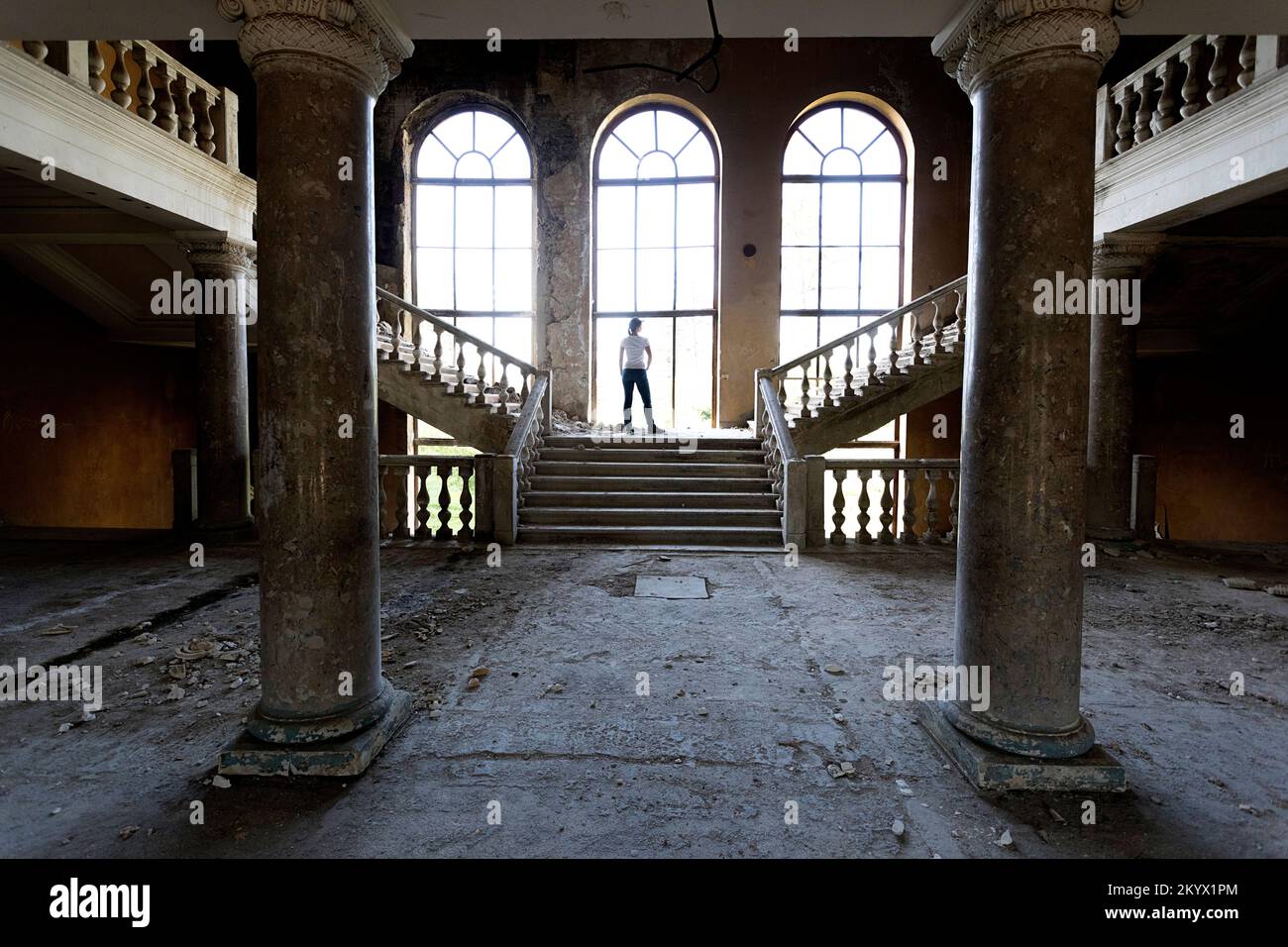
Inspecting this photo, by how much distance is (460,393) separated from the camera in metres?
10.0

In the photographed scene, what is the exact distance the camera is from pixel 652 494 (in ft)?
29.1

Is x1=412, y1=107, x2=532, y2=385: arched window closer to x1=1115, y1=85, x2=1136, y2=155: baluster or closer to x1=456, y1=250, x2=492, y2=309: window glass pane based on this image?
x1=456, y1=250, x2=492, y2=309: window glass pane

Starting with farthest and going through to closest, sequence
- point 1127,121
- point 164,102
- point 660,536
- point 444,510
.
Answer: point 444,510 < point 660,536 < point 1127,121 < point 164,102

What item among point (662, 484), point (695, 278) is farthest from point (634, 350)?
point (695, 278)

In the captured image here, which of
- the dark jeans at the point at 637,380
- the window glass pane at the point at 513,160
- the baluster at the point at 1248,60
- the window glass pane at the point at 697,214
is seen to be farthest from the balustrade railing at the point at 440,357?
the baluster at the point at 1248,60

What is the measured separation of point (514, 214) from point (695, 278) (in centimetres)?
386

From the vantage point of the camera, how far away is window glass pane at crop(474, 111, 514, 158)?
13852 millimetres

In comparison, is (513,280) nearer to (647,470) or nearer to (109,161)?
(647,470)

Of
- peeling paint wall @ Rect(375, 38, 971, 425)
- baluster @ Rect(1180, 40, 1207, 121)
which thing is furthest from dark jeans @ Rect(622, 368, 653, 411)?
baluster @ Rect(1180, 40, 1207, 121)

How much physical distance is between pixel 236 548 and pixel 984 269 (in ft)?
26.9

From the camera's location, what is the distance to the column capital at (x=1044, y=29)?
275 cm

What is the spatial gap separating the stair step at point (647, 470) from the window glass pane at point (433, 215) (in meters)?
7.04

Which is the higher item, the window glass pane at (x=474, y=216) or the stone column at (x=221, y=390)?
the window glass pane at (x=474, y=216)

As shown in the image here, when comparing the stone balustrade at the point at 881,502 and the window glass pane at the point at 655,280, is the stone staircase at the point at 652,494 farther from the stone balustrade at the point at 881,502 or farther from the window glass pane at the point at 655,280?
the window glass pane at the point at 655,280
